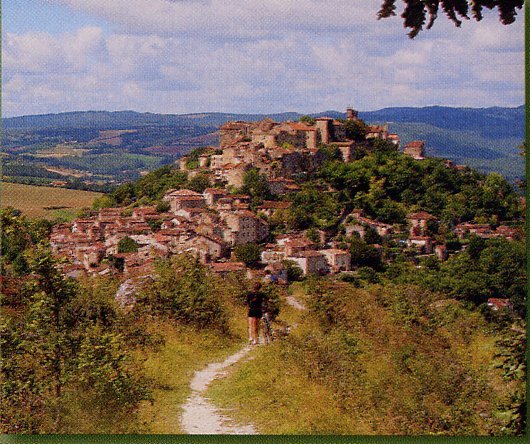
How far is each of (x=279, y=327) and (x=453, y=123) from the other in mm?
12552

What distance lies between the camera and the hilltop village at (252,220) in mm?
22656

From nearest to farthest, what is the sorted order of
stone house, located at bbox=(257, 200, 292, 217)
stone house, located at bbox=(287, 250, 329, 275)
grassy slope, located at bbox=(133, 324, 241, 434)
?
1. grassy slope, located at bbox=(133, 324, 241, 434)
2. stone house, located at bbox=(287, 250, 329, 275)
3. stone house, located at bbox=(257, 200, 292, 217)

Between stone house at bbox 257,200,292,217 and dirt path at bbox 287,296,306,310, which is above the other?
dirt path at bbox 287,296,306,310

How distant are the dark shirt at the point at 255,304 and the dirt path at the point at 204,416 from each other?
603 millimetres

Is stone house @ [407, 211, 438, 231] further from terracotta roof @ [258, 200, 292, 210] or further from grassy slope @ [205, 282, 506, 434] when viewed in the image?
grassy slope @ [205, 282, 506, 434]

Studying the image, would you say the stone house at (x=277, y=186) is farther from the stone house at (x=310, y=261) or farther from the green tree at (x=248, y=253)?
the stone house at (x=310, y=261)

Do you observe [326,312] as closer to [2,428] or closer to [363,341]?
[363,341]

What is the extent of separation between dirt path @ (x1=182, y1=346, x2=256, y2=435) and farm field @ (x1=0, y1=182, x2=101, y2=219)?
1548 centimetres

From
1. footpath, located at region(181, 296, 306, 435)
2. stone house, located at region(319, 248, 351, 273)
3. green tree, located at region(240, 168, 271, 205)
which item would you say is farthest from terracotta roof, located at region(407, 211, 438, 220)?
footpath, located at region(181, 296, 306, 435)

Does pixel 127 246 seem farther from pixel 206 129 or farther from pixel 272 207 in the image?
pixel 272 207

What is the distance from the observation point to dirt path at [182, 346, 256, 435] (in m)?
4.65

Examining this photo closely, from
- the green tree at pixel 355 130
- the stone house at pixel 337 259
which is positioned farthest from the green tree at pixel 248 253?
the green tree at pixel 355 130

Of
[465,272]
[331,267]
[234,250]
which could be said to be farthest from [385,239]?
[465,272]

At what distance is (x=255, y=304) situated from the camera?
6.33 m
